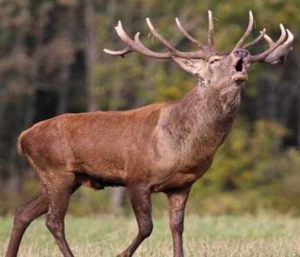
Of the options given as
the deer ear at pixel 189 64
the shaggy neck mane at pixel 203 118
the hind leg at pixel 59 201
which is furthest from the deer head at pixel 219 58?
the hind leg at pixel 59 201

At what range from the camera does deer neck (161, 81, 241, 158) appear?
11.6 m

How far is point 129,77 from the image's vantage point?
125ft

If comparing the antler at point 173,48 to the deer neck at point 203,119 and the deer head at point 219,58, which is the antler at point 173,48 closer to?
the deer head at point 219,58

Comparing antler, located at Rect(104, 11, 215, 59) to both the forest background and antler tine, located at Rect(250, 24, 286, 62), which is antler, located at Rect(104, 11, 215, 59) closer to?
antler tine, located at Rect(250, 24, 286, 62)

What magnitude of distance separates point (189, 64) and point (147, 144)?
83 cm

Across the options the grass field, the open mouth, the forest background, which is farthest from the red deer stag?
the forest background

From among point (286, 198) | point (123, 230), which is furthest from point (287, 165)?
point (123, 230)

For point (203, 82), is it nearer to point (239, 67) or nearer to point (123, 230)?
point (239, 67)

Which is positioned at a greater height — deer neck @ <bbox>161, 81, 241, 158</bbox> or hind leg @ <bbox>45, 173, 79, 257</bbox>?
deer neck @ <bbox>161, 81, 241, 158</bbox>

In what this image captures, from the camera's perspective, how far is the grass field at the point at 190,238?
1315 cm

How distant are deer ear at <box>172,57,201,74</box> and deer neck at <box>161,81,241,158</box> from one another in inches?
6.8

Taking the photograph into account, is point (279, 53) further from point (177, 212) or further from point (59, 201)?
point (59, 201)

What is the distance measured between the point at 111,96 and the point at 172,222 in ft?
85.6

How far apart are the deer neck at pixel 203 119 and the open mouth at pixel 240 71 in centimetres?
9
